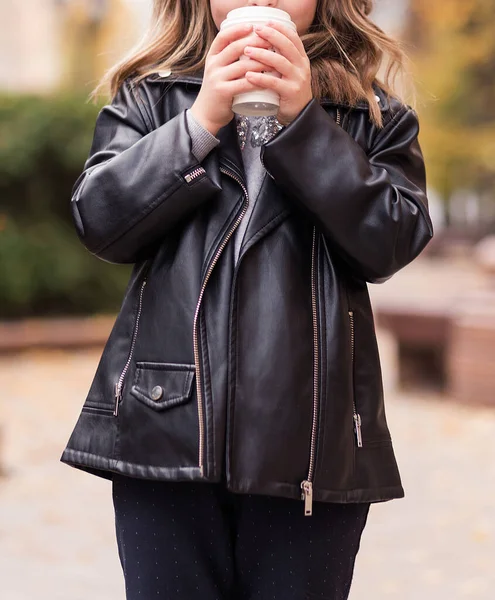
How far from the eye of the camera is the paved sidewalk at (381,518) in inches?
145

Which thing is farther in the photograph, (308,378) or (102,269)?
(102,269)

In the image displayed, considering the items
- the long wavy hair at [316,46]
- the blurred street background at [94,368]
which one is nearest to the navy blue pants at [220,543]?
the long wavy hair at [316,46]

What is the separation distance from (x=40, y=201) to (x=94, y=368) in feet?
6.01

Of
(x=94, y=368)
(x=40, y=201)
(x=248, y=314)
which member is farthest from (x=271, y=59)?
(x=40, y=201)

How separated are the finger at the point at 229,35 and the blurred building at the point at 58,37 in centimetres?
1165

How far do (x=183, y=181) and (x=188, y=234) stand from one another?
9cm

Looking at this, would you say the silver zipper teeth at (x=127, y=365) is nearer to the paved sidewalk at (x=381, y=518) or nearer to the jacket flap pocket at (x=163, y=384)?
the jacket flap pocket at (x=163, y=384)

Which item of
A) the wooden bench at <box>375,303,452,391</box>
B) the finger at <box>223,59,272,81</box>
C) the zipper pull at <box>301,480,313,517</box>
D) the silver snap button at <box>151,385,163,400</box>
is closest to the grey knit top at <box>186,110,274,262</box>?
the finger at <box>223,59,272,81</box>

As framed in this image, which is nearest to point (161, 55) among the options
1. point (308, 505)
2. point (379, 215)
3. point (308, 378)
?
point (379, 215)

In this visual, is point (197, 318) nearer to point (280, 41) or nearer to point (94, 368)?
point (280, 41)

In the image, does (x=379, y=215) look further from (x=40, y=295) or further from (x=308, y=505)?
(x=40, y=295)

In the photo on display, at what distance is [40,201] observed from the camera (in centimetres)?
934

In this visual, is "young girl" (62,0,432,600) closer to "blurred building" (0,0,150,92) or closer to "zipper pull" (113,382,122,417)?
"zipper pull" (113,382,122,417)

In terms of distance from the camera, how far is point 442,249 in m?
25.2
